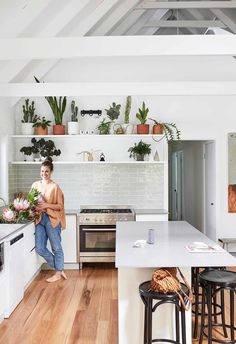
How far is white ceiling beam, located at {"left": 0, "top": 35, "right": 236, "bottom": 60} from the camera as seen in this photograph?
347cm

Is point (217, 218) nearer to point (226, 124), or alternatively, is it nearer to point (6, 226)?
point (226, 124)

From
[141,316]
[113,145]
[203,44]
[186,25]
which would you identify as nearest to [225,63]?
[186,25]

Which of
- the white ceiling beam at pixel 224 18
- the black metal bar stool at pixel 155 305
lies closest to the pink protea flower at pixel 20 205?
the black metal bar stool at pixel 155 305

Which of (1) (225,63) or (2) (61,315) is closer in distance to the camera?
(2) (61,315)

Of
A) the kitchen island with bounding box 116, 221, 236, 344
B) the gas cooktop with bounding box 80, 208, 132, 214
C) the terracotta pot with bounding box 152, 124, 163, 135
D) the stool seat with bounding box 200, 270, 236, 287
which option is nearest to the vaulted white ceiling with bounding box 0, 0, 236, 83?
the terracotta pot with bounding box 152, 124, 163, 135

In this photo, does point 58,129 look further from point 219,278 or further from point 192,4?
point 219,278

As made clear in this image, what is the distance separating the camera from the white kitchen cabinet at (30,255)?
518 cm

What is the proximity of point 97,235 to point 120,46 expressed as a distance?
141 inches

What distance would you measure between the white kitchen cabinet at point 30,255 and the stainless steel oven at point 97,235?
83cm

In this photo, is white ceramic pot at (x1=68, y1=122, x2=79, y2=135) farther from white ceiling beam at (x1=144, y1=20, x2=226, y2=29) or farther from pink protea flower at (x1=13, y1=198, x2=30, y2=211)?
white ceiling beam at (x1=144, y1=20, x2=226, y2=29)

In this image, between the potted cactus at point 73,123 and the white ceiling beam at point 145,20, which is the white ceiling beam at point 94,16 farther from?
the white ceiling beam at point 145,20

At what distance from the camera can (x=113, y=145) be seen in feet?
23.2

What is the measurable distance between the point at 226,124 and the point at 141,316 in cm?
466

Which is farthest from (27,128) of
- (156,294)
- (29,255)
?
(156,294)
